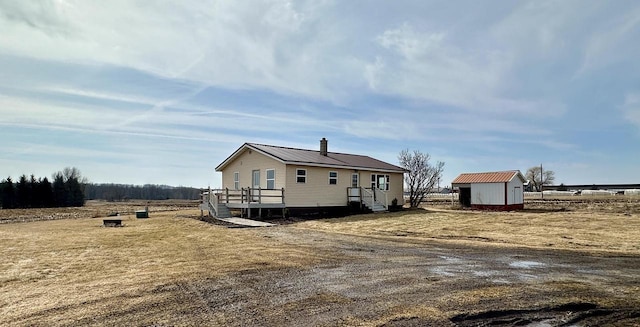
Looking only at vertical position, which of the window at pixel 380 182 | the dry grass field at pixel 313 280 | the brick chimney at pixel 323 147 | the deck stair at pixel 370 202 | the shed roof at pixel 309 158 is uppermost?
the brick chimney at pixel 323 147

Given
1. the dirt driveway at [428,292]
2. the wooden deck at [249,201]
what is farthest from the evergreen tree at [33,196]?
the dirt driveway at [428,292]

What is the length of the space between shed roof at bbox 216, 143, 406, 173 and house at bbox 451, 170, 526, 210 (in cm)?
505

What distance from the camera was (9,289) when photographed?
6.81 meters

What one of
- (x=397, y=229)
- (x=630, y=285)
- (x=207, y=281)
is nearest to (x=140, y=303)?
(x=207, y=281)

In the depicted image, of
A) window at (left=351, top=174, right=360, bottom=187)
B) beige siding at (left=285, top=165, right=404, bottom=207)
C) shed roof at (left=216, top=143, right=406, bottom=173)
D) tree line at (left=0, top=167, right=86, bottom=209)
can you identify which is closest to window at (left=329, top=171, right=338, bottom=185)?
beige siding at (left=285, top=165, right=404, bottom=207)

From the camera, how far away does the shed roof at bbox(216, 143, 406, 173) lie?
2377 centimetres

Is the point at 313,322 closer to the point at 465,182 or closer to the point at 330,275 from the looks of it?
the point at 330,275

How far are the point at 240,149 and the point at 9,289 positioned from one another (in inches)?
787

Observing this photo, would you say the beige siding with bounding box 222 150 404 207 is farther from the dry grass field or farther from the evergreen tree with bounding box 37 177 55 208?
the evergreen tree with bounding box 37 177 55 208

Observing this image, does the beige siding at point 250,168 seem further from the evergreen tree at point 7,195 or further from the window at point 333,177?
the evergreen tree at point 7,195

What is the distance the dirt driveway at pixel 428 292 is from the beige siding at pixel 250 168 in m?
14.4

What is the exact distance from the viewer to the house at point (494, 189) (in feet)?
88.4

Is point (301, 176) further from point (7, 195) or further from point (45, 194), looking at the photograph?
point (7, 195)

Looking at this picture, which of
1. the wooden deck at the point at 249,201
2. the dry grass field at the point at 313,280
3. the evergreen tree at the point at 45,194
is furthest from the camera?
the evergreen tree at the point at 45,194
